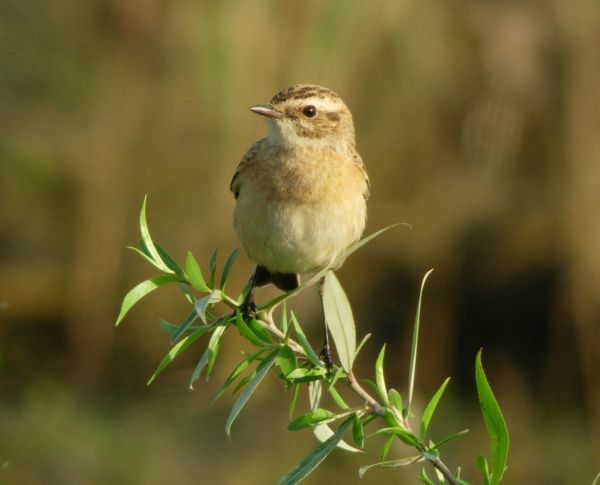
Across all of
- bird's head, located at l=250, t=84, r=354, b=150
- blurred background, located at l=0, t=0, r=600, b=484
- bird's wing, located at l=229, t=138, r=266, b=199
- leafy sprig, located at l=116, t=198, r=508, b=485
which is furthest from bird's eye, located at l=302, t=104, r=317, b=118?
blurred background, located at l=0, t=0, r=600, b=484

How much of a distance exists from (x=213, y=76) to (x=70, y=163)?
299 cm

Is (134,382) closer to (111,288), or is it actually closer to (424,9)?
(111,288)

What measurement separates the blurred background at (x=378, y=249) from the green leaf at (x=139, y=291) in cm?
420

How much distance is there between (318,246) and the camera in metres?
3.16

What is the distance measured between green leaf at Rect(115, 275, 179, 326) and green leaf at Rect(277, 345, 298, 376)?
0.77ft

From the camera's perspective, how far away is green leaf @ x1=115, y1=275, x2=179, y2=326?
1571 mm

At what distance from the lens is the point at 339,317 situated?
177cm

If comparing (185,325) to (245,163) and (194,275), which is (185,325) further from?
(245,163)

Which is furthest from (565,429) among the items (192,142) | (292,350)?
(292,350)

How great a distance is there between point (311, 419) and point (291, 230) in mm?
1546

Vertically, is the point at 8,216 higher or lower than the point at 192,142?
lower

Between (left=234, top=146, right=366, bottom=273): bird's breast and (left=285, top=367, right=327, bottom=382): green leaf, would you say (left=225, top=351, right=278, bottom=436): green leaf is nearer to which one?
(left=285, top=367, right=327, bottom=382): green leaf

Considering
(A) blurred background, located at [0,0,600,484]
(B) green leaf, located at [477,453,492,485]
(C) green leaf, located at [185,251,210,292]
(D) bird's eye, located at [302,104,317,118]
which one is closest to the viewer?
(B) green leaf, located at [477,453,492,485]

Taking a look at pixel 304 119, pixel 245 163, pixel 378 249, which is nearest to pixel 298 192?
pixel 245 163
